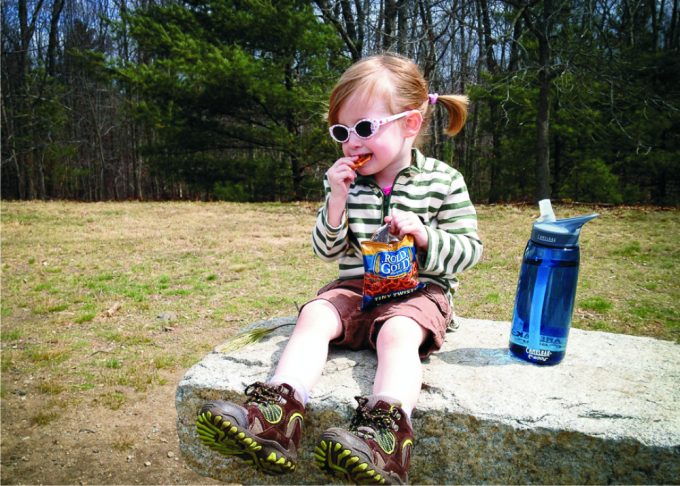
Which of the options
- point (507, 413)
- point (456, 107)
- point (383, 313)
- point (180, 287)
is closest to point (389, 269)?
point (383, 313)

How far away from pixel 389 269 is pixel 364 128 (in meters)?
0.61

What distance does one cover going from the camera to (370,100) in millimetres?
2180

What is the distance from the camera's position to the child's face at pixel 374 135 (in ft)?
7.11

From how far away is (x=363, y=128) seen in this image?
213 centimetres

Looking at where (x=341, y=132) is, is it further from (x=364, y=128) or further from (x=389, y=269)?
(x=389, y=269)

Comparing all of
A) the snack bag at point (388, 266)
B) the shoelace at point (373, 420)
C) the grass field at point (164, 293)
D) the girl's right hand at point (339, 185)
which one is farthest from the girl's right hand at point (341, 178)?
the grass field at point (164, 293)

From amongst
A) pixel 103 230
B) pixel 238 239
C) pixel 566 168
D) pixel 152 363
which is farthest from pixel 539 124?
pixel 152 363

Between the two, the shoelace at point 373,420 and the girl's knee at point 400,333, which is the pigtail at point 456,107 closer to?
the girl's knee at point 400,333

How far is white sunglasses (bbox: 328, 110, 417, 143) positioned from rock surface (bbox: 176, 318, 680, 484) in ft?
3.16

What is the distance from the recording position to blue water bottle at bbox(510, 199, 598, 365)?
76.6 inches

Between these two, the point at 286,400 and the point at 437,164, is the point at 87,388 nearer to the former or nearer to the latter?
the point at 286,400

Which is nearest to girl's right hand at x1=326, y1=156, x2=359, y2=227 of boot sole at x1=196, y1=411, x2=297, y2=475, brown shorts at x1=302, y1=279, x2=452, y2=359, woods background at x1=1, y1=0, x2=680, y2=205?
brown shorts at x1=302, y1=279, x2=452, y2=359

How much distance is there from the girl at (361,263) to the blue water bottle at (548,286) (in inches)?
9.7

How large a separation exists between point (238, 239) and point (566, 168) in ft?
33.5
